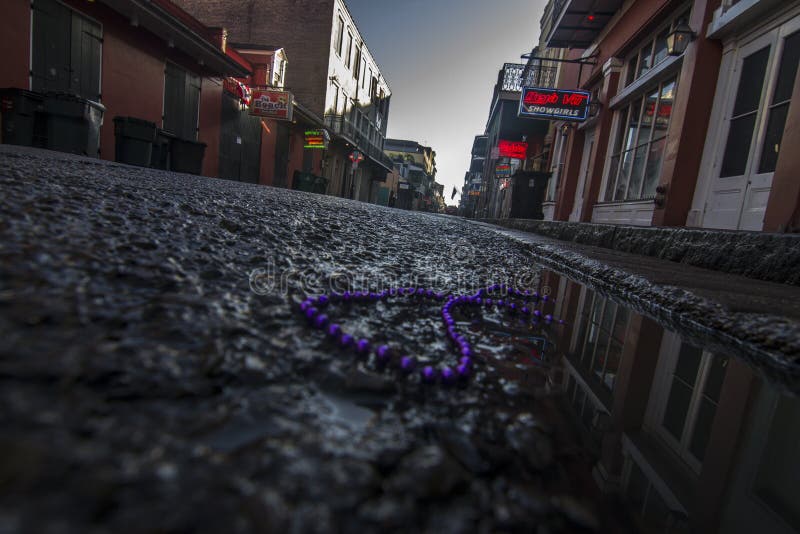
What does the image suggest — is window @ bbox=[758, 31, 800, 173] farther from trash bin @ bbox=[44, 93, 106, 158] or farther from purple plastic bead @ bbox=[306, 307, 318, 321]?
trash bin @ bbox=[44, 93, 106, 158]

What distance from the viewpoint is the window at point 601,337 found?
1.06 meters

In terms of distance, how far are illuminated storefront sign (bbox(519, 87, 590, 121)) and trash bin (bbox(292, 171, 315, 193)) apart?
40.6ft

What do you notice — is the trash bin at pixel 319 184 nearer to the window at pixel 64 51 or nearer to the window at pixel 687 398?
the window at pixel 64 51

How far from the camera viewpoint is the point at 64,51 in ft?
26.9

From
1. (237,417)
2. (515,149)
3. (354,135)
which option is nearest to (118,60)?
(237,417)

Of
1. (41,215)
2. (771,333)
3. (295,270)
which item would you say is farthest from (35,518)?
(771,333)

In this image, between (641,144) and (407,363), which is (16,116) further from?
(641,144)

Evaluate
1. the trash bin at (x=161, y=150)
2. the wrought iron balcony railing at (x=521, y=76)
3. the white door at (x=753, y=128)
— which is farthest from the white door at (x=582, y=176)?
the trash bin at (x=161, y=150)

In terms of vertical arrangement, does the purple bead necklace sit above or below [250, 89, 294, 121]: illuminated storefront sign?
below

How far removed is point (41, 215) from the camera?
1.22m

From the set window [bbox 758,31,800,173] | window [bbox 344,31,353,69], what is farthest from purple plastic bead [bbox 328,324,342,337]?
window [bbox 344,31,353,69]

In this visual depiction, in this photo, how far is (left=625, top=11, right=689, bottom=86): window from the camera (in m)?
7.05

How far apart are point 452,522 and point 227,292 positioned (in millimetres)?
735

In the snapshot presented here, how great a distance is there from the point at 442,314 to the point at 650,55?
903 centimetres
